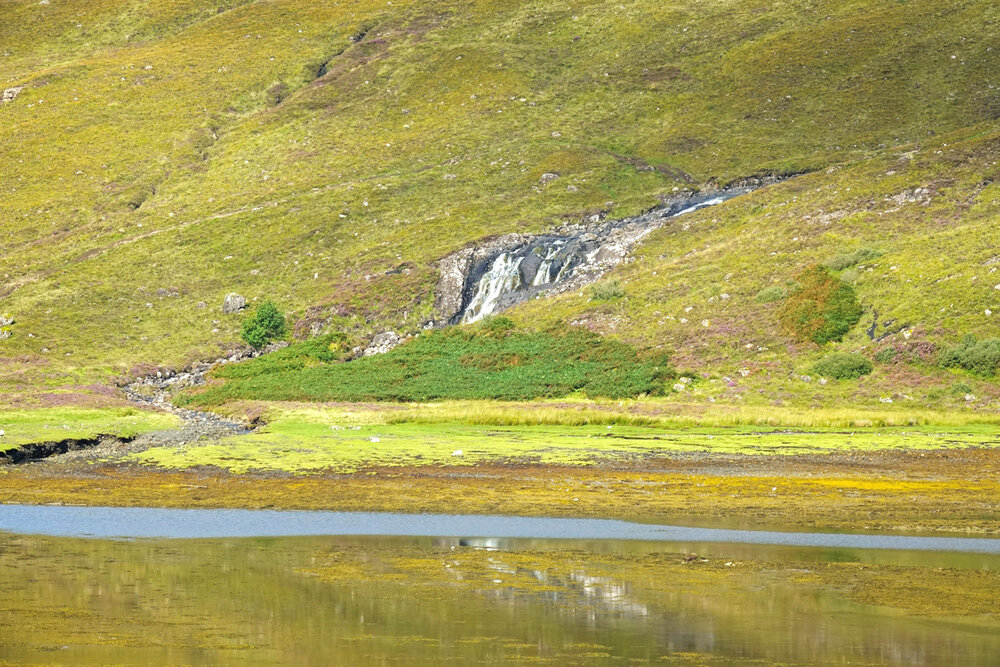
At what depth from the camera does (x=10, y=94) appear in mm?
158000

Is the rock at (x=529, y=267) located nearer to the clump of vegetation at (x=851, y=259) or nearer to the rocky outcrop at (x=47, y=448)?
the clump of vegetation at (x=851, y=259)

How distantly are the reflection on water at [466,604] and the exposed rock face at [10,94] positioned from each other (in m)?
145

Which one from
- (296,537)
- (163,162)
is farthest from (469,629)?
(163,162)

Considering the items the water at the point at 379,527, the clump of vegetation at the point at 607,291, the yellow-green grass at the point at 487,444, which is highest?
the clump of vegetation at the point at 607,291

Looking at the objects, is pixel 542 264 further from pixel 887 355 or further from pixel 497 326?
pixel 887 355

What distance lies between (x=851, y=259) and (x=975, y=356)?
1807cm

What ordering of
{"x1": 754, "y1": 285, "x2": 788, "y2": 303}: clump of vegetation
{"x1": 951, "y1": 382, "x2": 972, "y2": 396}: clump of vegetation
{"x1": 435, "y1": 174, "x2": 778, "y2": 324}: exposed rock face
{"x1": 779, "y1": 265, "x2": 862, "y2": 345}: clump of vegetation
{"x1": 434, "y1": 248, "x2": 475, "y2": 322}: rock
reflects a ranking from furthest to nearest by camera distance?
{"x1": 435, "y1": 174, "x2": 778, "y2": 324}: exposed rock face < {"x1": 434, "y1": 248, "x2": 475, "y2": 322}: rock < {"x1": 754, "y1": 285, "x2": 788, "y2": 303}: clump of vegetation < {"x1": 779, "y1": 265, "x2": 862, "y2": 345}: clump of vegetation < {"x1": 951, "y1": 382, "x2": 972, "y2": 396}: clump of vegetation

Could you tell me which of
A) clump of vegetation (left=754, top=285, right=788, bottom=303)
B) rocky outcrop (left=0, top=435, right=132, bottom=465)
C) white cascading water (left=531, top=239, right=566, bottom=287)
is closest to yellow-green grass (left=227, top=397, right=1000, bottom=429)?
rocky outcrop (left=0, top=435, right=132, bottom=465)

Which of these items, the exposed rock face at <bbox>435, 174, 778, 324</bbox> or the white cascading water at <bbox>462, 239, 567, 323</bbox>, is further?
the exposed rock face at <bbox>435, 174, 778, 324</bbox>

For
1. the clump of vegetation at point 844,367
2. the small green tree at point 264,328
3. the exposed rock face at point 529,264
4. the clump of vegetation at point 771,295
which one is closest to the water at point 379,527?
the clump of vegetation at point 844,367

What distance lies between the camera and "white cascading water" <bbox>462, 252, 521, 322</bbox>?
308 feet

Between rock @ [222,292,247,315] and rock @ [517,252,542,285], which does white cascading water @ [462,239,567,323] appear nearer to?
rock @ [517,252,542,285]

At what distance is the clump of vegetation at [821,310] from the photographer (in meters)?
69.6

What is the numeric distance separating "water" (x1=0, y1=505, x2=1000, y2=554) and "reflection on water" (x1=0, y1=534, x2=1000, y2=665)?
1183 mm
